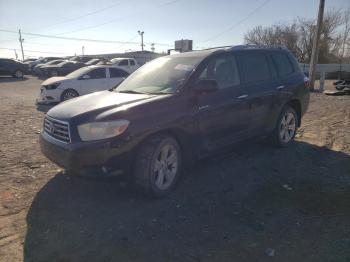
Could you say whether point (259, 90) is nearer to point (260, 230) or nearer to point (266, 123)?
point (266, 123)

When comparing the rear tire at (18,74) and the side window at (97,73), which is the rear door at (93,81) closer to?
the side window at (97,73)

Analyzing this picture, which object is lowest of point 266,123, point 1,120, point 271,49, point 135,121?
point 1,120

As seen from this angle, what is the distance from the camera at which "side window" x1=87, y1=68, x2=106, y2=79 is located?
Result: 43.5 ft

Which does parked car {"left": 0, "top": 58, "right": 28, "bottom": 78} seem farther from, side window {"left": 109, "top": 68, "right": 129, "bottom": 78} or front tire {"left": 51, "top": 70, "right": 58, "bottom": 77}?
side window {"left": 109, "top": 68, "right": 129, "bottom": 78}

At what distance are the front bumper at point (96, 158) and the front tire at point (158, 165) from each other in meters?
0.18

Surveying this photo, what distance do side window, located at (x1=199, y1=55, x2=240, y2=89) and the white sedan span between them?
828cm

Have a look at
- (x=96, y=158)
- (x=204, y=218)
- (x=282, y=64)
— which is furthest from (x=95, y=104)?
(x=282, y=64)

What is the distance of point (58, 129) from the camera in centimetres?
409

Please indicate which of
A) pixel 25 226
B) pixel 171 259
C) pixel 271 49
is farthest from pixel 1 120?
pixel 171 259

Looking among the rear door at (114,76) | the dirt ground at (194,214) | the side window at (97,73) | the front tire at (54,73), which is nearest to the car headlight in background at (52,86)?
the side window at (97,73)

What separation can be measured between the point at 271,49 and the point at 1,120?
734 centimetres

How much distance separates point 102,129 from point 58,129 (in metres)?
0.67

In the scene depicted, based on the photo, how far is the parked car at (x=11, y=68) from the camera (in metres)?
28.6

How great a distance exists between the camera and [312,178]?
4.97 meters
